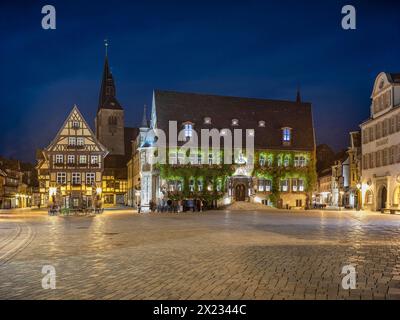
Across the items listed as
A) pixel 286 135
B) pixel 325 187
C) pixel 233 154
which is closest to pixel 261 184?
pixel 233 154

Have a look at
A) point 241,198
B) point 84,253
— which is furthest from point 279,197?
point 84,253

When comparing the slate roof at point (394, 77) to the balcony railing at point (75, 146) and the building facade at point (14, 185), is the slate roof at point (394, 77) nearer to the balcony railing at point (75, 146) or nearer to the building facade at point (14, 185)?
the balcony railing at point (75, 146)

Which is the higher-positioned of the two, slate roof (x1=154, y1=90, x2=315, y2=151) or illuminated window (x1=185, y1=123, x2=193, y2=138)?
slate roof (x1=154, y1=90, x2=315, y2=151)

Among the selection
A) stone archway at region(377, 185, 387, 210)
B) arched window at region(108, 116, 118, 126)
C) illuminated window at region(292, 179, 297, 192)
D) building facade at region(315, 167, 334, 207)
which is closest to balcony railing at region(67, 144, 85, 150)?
illuminated window at region(292, 179, 297, 192)

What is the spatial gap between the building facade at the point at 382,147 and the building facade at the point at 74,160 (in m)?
34.3

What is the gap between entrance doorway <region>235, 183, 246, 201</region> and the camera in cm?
6315

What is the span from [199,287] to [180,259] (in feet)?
12.1

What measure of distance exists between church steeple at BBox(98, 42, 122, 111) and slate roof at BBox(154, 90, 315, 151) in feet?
175

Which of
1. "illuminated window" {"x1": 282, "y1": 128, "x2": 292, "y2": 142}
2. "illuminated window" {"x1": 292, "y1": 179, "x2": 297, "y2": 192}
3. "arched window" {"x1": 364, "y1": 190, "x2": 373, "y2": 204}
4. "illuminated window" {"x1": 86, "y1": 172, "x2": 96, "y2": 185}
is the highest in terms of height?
"illuminated window" {"x1": 282, "y1": 128, "x2": 292, "y2": 142}

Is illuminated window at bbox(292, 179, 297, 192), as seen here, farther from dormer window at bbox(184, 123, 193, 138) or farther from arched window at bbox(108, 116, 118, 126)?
arched window at bbox(108, 116, 118, 126)

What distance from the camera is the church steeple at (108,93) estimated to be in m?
117

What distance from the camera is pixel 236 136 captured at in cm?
6550

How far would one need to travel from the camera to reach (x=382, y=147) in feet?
165
